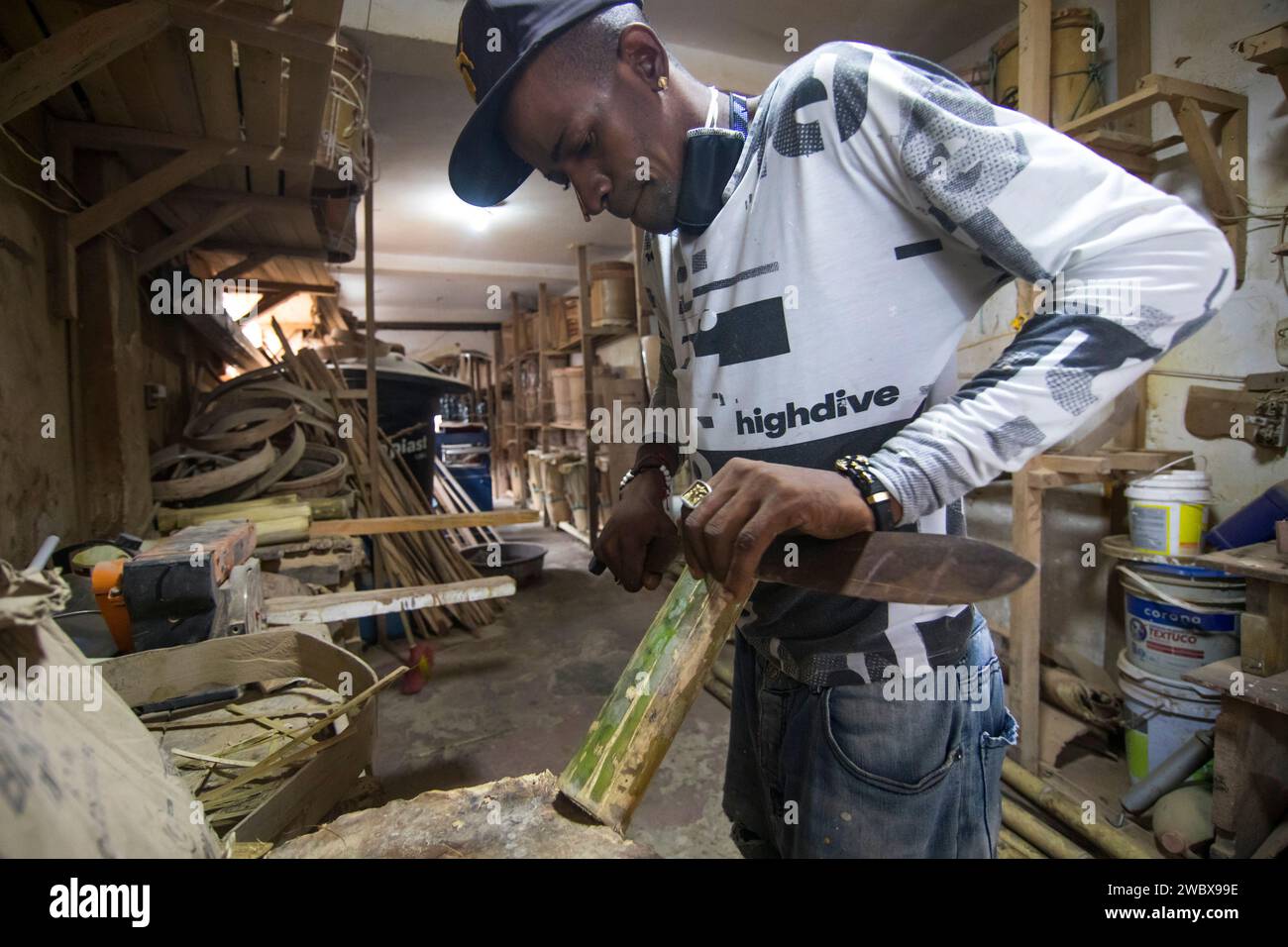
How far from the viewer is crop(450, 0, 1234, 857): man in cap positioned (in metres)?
0.75

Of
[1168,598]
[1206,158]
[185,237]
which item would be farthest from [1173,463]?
[185,237]

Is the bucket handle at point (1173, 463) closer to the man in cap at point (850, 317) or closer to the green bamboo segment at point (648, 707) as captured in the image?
the man in cap at point (850, 317)

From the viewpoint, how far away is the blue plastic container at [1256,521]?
7.19 feet

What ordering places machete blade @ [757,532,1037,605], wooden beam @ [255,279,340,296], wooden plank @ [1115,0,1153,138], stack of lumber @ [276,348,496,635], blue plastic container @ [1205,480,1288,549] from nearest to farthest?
machete blade @ [757,532,1037,605] → blue plastic container @ [1205,480,1288,549] → wooden plank @ [1115,0,1153,138] → stack of lumber @ [276,348,496,635] → wooden beam @ [255,279,340,296]

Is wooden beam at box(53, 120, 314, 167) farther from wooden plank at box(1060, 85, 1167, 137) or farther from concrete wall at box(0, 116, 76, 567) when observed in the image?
wooden plank at box(1060, 85, 1167, 137)

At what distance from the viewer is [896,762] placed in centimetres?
93

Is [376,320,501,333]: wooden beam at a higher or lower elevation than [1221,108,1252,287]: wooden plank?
higher

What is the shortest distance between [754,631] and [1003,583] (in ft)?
1.53

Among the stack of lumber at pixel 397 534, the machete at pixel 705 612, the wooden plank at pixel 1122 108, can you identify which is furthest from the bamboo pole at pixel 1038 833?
the stack of lumber at pixel 397 534

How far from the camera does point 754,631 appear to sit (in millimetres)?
1093

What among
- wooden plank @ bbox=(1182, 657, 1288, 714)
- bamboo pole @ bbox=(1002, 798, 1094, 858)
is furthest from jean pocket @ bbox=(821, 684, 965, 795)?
bamboo pole @ bbox=(1002, 798, 1094, 858)

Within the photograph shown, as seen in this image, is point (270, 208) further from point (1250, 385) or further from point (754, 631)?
point (1250, 385)

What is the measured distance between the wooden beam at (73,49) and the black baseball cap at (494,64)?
131 cm
